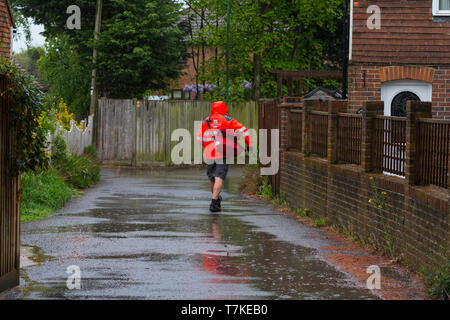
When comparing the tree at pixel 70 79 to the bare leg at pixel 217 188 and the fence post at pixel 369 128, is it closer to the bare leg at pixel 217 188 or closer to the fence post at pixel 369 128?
the bare leg at pixel 217 188

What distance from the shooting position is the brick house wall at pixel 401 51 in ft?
58.5

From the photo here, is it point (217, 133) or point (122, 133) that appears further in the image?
point (122, 133)

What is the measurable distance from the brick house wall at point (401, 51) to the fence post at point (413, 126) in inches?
357

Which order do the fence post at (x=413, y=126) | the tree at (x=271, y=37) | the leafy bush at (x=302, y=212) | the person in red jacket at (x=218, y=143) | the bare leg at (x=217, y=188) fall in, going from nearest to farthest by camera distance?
the fence post at (x=413, y=126), the leafy bush at (x=302, y=212), the bare leg at (x=217, y=188), the person in red jacket at (x=218, y=143), the tree at (x=271, y=37)

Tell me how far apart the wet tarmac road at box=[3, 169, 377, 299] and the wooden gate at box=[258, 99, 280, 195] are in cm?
71

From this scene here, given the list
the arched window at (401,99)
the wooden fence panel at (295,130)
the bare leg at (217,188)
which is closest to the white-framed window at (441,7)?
the arched window at (401,99)

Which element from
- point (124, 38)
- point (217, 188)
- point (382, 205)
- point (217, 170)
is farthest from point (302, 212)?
point (124, 38)

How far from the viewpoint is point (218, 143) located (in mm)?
14031

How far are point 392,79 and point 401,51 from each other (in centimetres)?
61

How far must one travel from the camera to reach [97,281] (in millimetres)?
7895

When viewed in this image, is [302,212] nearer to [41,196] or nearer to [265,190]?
[265,190]

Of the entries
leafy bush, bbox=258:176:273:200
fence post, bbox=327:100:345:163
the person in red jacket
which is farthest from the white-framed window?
fence post, bbox=327:100:345:163


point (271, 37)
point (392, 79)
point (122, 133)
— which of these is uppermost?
point (271, 37)

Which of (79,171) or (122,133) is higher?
(122,133)
